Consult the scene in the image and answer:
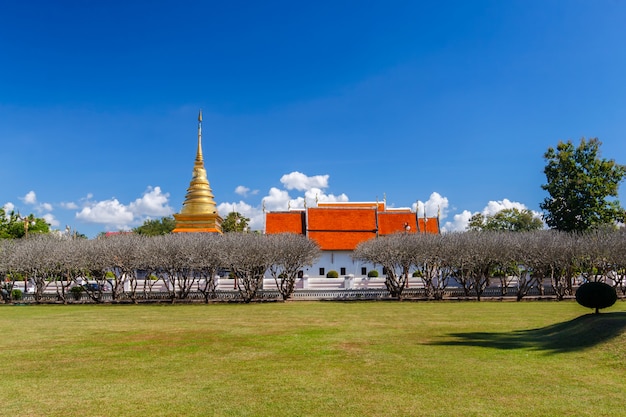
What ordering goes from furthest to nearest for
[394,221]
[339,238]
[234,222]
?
[234,222]
[394,221]
[339,238]

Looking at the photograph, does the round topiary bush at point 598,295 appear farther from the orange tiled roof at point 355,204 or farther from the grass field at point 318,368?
the orange tiled roof at point 355,204

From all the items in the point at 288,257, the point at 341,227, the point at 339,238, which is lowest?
the point at 288,257

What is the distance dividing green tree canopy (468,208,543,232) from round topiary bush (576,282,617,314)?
6174 cm

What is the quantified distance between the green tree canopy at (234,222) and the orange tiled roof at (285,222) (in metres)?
18.1

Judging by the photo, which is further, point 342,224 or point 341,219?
point 341,219

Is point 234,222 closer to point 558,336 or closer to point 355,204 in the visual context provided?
point 355,204

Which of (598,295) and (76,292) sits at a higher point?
(598,295)

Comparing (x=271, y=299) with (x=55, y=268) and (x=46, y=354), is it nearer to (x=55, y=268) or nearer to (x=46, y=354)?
(x=55, y=268)

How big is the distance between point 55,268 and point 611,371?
34.1 meters

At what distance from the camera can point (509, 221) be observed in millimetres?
79812

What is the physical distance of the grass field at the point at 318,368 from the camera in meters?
9.62

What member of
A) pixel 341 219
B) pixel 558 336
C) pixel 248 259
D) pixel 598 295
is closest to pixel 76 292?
pixel 248 259

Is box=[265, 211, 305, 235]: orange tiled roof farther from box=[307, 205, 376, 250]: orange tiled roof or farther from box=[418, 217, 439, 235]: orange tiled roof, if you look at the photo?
box=[418, 217, 439, 235]: orange tiled roof

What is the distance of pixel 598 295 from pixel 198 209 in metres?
45.3
